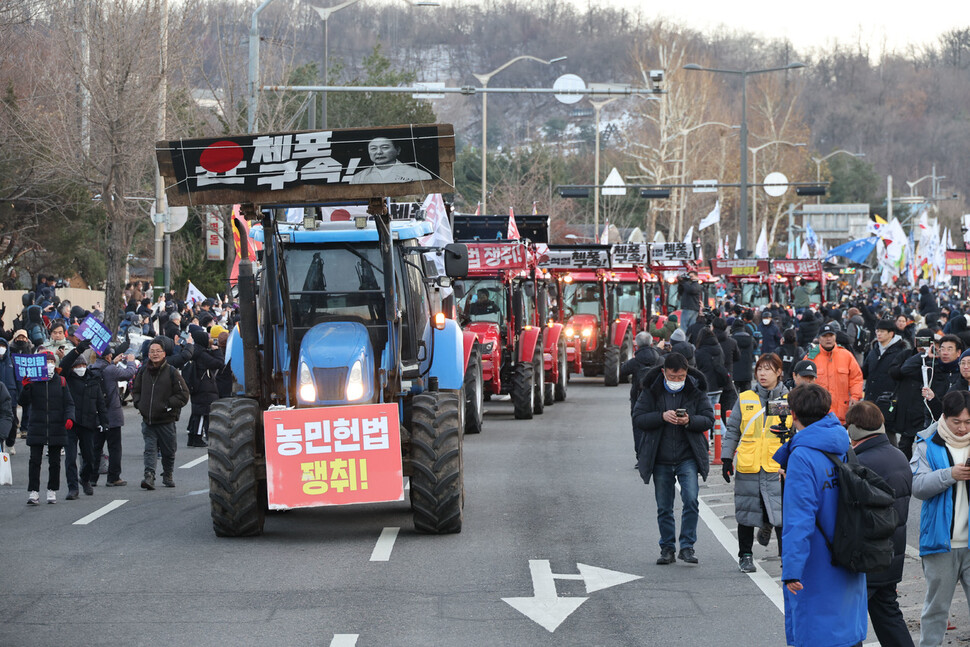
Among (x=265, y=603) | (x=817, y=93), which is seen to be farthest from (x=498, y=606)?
(x=817, y=93)

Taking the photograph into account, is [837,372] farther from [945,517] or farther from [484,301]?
[484,301]

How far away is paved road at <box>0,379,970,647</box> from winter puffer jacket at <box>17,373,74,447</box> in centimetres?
73

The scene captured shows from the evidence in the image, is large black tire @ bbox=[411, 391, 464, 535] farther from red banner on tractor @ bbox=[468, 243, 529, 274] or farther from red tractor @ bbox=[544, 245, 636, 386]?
red tractor @ bbox=[544, 245, 636, 386]

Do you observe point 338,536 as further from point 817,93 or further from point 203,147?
point 817,93

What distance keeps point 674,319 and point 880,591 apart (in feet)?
84.1

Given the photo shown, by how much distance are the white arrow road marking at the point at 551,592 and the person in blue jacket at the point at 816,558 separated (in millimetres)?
2586

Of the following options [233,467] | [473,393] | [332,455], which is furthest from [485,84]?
[233,467]

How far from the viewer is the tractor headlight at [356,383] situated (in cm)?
1278

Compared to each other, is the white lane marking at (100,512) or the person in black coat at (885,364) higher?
the person in black coat at (885,364)

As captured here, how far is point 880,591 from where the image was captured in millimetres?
7898

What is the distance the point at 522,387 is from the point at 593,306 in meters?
9.38

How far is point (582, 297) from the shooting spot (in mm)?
32938

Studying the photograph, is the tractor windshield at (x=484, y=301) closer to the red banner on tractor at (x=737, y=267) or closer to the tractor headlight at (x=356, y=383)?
the tractor headlight at (x=356, y=383)

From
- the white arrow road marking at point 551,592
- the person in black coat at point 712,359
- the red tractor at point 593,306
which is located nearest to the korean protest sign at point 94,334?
the white arrow road marking at point 551,592
